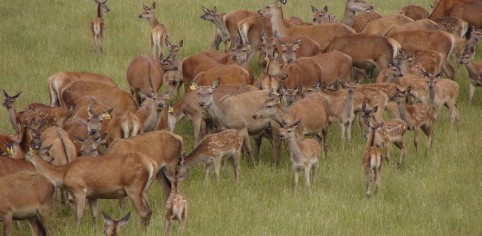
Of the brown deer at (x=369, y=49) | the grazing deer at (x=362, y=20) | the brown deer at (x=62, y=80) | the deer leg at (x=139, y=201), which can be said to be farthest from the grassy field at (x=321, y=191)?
the grazing deer at (x=362, y=20)

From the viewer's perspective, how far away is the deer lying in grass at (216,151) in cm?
1309

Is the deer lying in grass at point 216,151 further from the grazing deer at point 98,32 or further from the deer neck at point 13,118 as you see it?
the grazing deer at point 98,32

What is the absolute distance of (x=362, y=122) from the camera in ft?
50.6

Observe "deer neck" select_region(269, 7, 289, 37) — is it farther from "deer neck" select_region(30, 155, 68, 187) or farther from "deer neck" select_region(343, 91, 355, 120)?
"deer neck" select_region(30, 155, 68, 187)

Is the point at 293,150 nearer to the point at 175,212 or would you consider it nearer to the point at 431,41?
the point at 175,212

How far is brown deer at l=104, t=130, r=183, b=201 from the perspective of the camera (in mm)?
12047

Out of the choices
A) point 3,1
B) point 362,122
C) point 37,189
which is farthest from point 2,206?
point 3,1

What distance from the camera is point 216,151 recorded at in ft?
42.9

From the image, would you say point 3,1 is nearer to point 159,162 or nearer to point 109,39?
point 109,39

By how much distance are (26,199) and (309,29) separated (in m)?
10.2

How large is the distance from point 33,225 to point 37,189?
1.59 ft

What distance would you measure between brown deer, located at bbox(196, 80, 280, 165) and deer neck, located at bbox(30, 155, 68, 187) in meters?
3.52

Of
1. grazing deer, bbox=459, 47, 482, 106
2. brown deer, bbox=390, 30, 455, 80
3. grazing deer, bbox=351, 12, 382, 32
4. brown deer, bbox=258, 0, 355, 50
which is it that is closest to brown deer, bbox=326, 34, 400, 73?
brown deer, bbox=390, 30, 455, 80

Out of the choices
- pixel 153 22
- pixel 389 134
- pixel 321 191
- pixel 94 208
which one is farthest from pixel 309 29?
pixel 94 208
